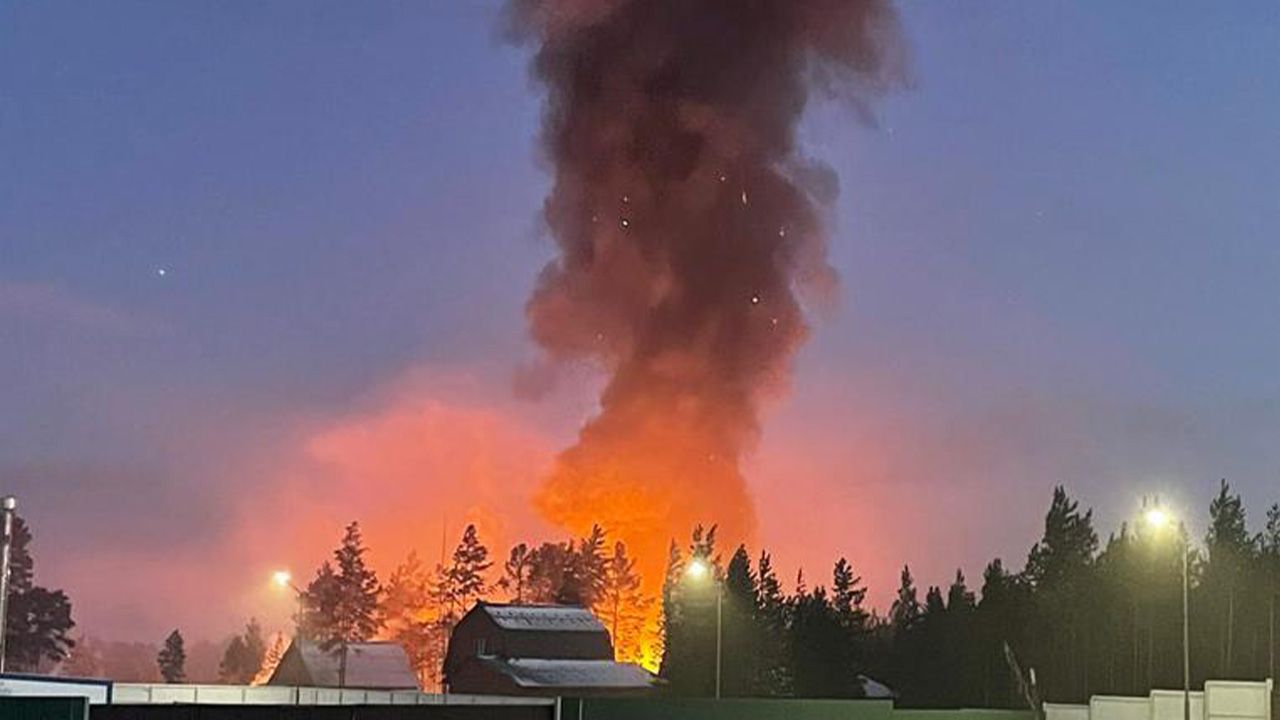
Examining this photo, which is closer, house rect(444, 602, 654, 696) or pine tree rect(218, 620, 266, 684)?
house rect(444, 602, 654, 696)

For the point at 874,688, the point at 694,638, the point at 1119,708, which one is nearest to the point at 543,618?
the point at 694,638

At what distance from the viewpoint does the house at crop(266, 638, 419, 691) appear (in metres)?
105

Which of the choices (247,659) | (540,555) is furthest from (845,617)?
(247,659)

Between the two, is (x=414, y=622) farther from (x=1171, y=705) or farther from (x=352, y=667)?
(x=1171, y=705)

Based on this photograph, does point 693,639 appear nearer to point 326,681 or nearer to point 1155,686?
point 326,681

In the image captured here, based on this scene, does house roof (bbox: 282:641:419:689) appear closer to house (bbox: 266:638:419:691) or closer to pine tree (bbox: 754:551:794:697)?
house (bbox: 266:638:419:691)

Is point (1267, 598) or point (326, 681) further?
point (326, 681)

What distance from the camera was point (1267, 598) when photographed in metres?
79.5

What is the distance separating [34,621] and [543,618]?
52569 millimetres

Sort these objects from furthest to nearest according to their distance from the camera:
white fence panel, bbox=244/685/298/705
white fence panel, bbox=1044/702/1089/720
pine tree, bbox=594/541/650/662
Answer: pine tree, bbox=594/541/650/662, white fence panel, bbox=1044/702/1089/720, white fence panel, bbox=244/685/298/705

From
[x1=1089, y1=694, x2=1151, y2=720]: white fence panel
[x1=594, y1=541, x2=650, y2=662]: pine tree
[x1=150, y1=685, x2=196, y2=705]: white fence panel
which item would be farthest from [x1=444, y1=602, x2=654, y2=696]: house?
[x1=150, y1=685, x2=196, y2=705]: white fence panel

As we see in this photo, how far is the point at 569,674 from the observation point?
286ft

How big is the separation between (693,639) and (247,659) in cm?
8751

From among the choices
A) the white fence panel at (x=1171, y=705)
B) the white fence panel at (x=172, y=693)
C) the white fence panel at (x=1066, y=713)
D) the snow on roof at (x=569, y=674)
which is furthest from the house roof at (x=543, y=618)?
the white fence panel at (x=1171, y=705)
